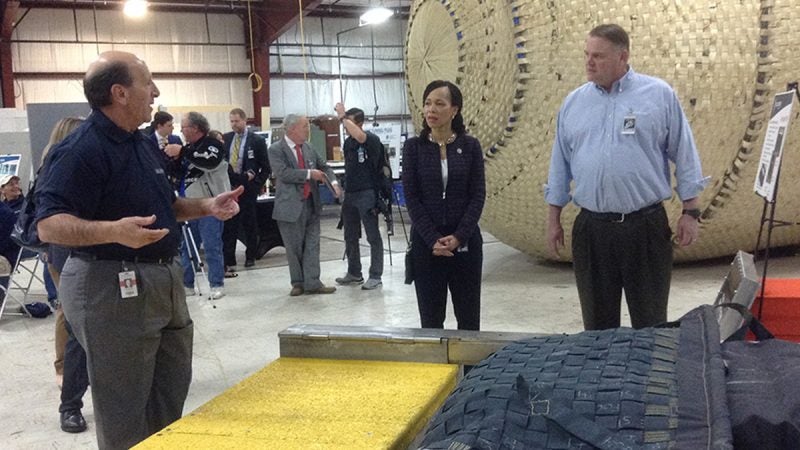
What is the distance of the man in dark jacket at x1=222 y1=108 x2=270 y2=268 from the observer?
6723 mm

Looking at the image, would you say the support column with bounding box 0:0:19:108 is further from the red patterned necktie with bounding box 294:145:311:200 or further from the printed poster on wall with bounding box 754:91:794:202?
the printed poster on wall with bounding box 754:91:794:202

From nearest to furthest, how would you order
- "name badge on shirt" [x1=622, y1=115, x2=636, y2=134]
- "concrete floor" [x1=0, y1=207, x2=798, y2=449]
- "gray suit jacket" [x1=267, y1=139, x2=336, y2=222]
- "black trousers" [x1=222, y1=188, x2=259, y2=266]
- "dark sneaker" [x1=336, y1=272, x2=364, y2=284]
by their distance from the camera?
"name badge on shirt" [x1=622, y1=115, x2=636, y2=134]
"concrete floor" [x1=0, y1=207, x2=798, y2=449]
"gray suit jacket" [x1=267, y1=139, x2=336, y2=222]
"dark sneaker" [x1=336, y1=272, x2=364, y2=284]
"black trousers" [x1=222, y1=188, x2=259, y2=266]

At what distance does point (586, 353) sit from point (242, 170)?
601cm

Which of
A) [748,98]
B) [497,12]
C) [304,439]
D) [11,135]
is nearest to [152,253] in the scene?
[304,439]

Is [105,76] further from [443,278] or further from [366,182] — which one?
[366,182]

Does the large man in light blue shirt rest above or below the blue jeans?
above

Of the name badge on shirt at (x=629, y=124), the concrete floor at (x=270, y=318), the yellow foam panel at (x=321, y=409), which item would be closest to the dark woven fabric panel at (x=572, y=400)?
the yellow foam panel at (x=321, y=409)

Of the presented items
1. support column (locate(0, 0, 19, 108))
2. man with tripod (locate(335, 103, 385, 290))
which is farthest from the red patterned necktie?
support column (locate(0, 0, 19, 108))

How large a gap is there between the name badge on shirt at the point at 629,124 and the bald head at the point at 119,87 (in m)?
1.56

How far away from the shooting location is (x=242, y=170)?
22.3 ft

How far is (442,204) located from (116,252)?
1.39 meters

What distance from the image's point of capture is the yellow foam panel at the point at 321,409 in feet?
3.66

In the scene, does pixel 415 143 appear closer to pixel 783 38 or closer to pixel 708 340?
pixel 708 340

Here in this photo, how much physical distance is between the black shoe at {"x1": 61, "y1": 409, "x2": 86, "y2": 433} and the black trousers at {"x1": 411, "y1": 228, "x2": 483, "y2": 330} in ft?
4.95
